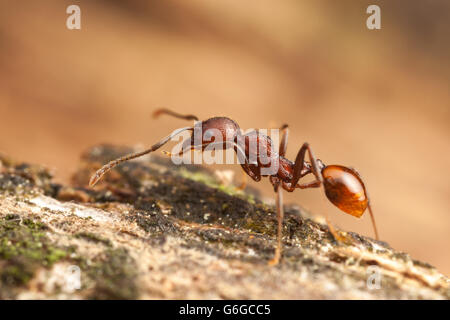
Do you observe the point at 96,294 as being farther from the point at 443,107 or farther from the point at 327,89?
the point at 443,107

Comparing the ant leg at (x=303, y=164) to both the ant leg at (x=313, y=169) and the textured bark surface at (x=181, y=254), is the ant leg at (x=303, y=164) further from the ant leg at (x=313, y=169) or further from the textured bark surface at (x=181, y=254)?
the textured bark surface at (x=181, y=254)

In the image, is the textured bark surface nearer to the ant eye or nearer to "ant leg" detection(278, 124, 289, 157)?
the ant eye

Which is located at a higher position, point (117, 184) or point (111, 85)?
point (111, 85)

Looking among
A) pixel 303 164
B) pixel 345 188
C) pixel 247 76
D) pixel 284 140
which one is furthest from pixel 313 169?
pixel 247 76

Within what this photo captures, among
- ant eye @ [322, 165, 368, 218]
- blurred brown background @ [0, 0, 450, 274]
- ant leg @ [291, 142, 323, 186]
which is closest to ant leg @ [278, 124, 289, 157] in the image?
ant leg @ [291, 142, 323, 186]

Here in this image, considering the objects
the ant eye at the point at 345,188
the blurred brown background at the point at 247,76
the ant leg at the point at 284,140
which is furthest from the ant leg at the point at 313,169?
the blurred brown background at the point at 247,76
